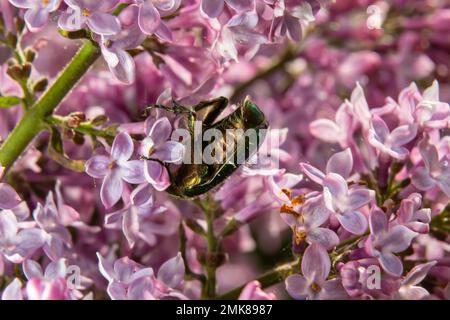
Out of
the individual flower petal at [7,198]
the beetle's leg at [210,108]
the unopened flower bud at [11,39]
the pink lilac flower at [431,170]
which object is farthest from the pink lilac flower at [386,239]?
the unopened flower bud at [11,39]

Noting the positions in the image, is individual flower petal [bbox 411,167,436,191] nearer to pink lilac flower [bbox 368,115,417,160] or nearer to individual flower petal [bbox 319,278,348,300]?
pink lilac flower [bbox 368,115,417,160]

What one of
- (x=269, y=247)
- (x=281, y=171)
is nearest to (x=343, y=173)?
(x=281, y=171)

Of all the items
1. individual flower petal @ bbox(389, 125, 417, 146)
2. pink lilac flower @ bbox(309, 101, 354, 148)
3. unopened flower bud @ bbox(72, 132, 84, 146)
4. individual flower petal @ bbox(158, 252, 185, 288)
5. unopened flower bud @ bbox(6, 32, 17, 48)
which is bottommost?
individual flower petal @ bbox(158, 252, 185, 288)

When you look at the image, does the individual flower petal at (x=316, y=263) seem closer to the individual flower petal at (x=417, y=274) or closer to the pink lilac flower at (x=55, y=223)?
the individual flower petal at (x=417, y=274)

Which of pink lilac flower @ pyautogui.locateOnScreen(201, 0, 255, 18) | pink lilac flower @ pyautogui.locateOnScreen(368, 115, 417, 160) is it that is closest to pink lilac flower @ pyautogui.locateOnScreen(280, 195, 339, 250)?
pink lilac flower @ pyautogui.locateOnScreen(368, 115, 417, 160)

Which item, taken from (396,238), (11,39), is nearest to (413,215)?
(396,238)

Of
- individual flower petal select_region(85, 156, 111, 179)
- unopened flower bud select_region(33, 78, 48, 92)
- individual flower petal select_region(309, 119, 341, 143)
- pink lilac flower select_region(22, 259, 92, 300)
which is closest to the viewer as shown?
pink lilac flower select_region(22, 259, 92, 300)
